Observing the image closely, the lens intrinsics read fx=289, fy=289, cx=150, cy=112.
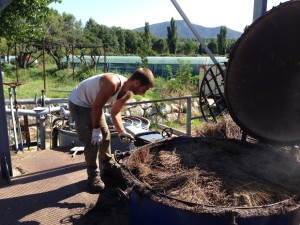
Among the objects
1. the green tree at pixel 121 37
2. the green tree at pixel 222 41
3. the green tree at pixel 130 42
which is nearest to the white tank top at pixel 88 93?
the green tree at pixel 121 37

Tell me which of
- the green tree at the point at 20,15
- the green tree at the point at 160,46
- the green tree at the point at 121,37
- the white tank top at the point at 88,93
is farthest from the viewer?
the green tree at the point at 160,46

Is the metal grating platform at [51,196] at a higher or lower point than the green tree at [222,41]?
lower

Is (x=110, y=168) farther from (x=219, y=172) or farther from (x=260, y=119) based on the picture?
(x=260, y=119)

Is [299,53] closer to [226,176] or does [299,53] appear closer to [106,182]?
[226,176]

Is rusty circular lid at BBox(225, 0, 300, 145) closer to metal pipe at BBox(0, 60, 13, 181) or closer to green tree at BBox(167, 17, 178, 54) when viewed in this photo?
metal pipe at BBox(0, 60, 13, 181)

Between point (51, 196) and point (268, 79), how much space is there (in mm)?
2600

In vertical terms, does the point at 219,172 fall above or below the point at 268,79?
below

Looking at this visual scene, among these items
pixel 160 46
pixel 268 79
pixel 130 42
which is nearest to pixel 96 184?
pixel 268 79

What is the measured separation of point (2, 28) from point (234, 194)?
7128 millimetres

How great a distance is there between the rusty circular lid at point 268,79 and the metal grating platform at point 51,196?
161 centimetres

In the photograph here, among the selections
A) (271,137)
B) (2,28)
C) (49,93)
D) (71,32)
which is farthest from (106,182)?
(71,32)

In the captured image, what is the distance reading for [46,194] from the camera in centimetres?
331

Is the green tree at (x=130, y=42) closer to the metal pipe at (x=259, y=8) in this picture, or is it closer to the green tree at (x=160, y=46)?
the green tree at (x=160, y=46)

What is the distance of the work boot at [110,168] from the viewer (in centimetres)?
359
